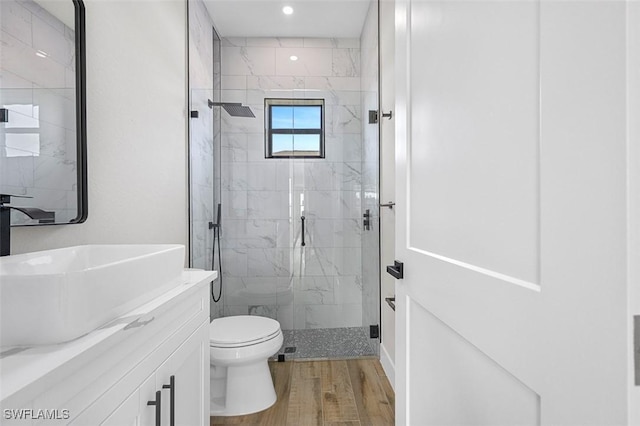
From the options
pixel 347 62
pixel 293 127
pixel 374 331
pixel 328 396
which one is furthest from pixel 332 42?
pixel 328 396

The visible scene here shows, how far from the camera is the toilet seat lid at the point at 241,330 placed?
6.21 feet

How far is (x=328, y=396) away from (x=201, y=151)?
182cm

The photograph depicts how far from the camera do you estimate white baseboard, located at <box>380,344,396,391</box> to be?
6.94ft

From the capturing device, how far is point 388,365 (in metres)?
2.25

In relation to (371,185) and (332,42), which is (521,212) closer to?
(371,185)

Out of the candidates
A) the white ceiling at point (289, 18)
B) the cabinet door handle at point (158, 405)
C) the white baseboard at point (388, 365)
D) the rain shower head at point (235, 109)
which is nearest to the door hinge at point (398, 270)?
the cabinet door handle at point (158, 405)

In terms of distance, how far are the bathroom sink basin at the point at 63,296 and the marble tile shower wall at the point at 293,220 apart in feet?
6.09

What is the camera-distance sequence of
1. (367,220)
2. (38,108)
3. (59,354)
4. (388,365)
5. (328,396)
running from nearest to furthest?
(59,354) → (38,108) → (328,396) → (388,365) → (367,220)

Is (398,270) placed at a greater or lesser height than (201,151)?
lesser

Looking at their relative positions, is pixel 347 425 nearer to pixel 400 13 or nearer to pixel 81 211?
pixel 81 211

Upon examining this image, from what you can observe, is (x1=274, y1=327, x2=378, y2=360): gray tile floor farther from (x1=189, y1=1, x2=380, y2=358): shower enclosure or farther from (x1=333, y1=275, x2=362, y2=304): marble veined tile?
(x1=333, y1=275, x2=362, y2=304): marble veined tile

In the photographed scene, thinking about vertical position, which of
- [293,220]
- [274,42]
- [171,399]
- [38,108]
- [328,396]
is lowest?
[328,396]

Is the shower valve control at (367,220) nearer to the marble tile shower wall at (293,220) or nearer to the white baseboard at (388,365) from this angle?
the marble tile shower wall at (293,220)

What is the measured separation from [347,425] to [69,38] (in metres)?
1.96
